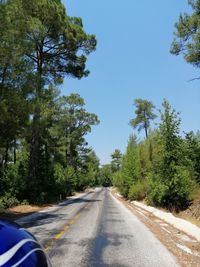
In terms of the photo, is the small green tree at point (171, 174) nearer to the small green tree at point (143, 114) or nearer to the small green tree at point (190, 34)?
the small green tree at point (190, 34)

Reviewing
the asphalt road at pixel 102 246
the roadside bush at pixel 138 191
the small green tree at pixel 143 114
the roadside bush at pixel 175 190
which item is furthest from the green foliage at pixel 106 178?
the asphalt road at pixel 102 246

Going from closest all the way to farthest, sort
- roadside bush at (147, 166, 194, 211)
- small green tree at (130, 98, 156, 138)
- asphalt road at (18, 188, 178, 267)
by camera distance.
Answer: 1. asphalt road at (18, 188, 178, 267)
2. roadside bush at (147, 166, 194, 211)
3. small green tree at (130, 98, 156, 138)

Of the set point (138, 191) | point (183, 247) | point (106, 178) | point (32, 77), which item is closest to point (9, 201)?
point (32, 77)

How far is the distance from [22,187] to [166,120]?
11.6m

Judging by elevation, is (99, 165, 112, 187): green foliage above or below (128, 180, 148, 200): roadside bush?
above

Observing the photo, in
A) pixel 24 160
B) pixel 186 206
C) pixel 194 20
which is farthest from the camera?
pixel 24 160

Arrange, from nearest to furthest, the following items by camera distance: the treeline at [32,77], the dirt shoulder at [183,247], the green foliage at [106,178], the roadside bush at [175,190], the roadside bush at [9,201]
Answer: the dirt shoulder at [183,247]
the treeline at [32,77]
the roadside bush at [9,201]
the roadside bush at [175,190]
the green foliage at [106,178]

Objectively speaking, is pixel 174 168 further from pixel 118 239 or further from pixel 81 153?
pixel 81 153

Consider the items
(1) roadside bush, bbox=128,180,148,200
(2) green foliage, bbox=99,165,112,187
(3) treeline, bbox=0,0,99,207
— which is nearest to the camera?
(3) treeline, bbox=0,0,99,207

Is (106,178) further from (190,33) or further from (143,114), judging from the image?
(190,33)

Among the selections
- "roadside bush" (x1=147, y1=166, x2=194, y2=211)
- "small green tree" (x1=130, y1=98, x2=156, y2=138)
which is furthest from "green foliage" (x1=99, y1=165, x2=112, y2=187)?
"roadside bush" (x1=147, y1=166, x2=194, y2=211)

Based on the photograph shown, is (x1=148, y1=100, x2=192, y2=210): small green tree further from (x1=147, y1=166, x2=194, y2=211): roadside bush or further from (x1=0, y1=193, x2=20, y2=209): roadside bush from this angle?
(x1=0, y1=193, x2=20, y2=209): roadside bush

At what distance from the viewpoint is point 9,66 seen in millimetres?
19422

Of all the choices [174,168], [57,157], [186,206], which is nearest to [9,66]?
[174,168]
